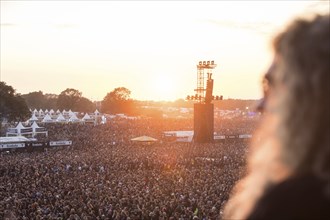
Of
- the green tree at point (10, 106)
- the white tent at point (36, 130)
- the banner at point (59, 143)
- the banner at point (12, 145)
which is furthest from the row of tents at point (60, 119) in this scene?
the banner at point (12, 145)

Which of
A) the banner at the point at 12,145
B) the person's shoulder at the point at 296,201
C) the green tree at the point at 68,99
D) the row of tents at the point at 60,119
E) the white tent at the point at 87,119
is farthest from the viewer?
the green tree at the point at 68,99

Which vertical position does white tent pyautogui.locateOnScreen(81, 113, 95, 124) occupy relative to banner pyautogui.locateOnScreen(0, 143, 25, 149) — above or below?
above

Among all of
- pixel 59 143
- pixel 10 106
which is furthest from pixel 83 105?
pixel 59 143

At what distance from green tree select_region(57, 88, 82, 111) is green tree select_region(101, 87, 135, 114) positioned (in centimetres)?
1221

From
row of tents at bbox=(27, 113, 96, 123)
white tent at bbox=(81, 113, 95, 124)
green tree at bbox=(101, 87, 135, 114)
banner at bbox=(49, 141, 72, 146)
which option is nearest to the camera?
banner at bbox=(49, 141, 72, 146)

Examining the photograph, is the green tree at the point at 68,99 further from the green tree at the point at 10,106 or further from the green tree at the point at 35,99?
the green tree at the point at 10,106

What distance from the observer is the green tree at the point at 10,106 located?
2328 inches

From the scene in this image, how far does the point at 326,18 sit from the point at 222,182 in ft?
59.9

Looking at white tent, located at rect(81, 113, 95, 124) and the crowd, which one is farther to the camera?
white tent, located at rect(81, 113, 95, 124)

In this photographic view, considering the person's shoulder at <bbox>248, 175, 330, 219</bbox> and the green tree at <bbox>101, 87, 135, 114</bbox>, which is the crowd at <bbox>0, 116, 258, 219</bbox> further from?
the green tree at <bbox>101, 87, 135, 114</bbox>

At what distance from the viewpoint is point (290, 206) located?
40.6 inches

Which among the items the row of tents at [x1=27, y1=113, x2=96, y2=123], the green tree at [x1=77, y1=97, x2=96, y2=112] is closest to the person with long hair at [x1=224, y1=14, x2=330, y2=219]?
the row of tents at [x1=27, y1=113, x2=96, y2=123]

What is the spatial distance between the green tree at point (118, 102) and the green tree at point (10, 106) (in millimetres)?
61741

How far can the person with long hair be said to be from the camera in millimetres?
1052
